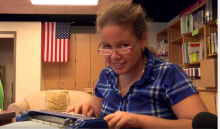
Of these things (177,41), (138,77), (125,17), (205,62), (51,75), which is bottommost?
(51,75)

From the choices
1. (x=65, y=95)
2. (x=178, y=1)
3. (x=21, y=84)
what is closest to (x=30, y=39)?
(x=21, y=84)

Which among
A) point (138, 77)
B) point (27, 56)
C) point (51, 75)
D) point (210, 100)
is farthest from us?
point (51, 75)

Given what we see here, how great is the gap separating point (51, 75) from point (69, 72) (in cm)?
44

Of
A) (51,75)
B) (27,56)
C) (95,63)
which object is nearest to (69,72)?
(51,75)

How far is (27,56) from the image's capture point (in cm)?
544

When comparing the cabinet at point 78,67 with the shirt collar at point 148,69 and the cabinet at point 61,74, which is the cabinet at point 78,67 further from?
the shirt collar at point 148,69

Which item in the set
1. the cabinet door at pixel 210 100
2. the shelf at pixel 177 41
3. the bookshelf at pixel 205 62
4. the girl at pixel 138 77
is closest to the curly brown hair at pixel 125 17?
the girl at pixel 138 77

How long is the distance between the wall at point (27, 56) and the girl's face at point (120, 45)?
4.71 metres

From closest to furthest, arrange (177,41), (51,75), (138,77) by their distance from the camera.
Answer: (138,77), (177,41), (51,75)

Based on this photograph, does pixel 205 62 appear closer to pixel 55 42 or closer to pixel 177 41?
pixel 177 41

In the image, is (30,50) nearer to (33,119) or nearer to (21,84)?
(21,84)

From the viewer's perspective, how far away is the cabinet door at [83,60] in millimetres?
5832

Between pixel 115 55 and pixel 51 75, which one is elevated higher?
pixel 115 55

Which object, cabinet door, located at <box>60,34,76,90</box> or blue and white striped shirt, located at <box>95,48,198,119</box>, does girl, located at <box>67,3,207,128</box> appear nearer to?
blue and white striped shirt, located at <box>95,48,198,119</box>
